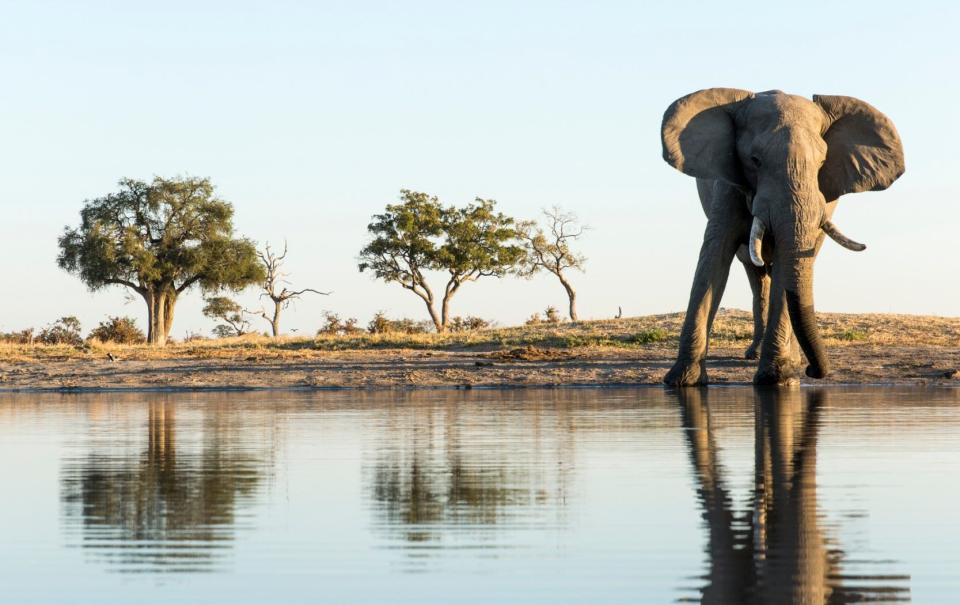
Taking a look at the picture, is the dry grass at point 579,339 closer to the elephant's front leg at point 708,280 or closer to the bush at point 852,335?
the bush at point 852,335

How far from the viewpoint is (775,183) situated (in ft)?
76.0

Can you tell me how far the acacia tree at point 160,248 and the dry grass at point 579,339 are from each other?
685 inches

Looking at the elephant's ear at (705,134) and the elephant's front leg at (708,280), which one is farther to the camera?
the elephant's ear at (705,134)

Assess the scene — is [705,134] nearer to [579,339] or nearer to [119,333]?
[579,339]

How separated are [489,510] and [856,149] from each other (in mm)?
17549

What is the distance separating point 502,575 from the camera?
23.2 ft

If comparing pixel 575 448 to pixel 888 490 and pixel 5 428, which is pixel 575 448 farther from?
pixel 5 428

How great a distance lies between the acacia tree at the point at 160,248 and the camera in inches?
2500

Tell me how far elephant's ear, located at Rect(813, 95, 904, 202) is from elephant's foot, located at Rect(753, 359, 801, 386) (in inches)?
130

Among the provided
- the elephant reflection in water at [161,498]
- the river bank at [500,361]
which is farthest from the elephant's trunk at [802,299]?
the elephant reflection in water at [161,498]

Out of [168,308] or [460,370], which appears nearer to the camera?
[460,370]

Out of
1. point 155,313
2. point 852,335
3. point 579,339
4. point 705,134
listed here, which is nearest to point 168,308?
point 155,313

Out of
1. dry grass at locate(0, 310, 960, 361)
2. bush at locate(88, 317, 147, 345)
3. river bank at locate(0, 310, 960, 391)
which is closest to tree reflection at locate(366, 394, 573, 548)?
river bank at locate(0, 310, 960, 391)

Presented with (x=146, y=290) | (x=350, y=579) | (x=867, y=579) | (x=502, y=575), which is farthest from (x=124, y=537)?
(x=146, y=290)
